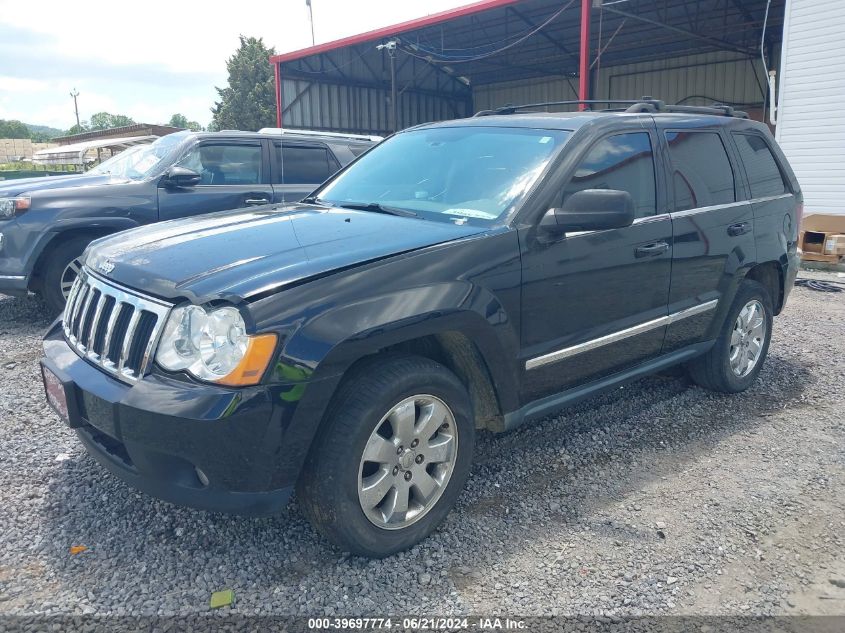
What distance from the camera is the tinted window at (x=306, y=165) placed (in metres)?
7.14

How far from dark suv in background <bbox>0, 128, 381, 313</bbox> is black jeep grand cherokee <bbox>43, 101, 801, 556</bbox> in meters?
2.80

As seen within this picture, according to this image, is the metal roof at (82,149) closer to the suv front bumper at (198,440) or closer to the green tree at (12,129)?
the suv front bumper at (198,440)

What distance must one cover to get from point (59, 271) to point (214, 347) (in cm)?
441

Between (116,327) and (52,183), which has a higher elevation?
(52,183)

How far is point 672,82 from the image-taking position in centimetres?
2469

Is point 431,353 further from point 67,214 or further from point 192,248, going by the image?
point 67,214

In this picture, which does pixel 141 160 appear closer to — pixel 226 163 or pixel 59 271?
pixel 226 163

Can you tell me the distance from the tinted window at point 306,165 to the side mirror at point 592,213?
4582 millimetres

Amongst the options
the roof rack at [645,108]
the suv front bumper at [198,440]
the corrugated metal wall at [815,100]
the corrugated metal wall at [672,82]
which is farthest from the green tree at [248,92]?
the suv front bumper at [198,440]

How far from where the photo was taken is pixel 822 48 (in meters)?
11.2

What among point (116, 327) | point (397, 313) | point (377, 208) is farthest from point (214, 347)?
point (377, 208)

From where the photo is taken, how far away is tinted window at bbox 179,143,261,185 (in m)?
6.72

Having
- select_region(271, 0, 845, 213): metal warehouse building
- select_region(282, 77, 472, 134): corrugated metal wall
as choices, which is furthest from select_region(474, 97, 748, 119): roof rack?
select_region(282, 77, 472, 134): corrugated metal wall

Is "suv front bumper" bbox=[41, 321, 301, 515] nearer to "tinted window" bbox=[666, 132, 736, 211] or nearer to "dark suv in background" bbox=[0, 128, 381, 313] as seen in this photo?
"tinted window" bbox=[666, 132, 736, 211]
